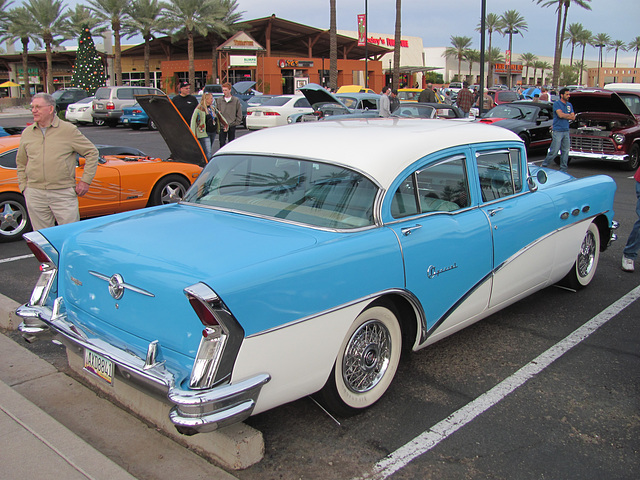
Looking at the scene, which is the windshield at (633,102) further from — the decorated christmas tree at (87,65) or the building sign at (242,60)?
the decorated christmas tree at (87,65)

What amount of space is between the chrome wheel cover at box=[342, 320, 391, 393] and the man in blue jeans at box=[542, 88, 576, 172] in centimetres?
1062

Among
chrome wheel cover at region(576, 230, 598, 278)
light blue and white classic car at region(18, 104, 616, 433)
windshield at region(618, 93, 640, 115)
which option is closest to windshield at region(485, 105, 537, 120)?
windshield at region(618, 93, 640, 115)

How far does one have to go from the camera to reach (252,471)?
303 cm

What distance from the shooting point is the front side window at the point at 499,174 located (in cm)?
444

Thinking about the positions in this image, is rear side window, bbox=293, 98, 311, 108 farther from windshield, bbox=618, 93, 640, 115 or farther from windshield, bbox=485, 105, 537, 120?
windshield, bbox=618, 93, 640, 115

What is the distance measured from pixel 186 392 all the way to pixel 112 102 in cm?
2542

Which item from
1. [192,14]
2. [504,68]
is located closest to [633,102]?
[192,14]

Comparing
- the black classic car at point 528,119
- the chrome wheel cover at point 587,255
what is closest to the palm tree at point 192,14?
the black classic car at point 528,119

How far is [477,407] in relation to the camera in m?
3.68

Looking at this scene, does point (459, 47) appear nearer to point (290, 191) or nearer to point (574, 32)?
point (574, 32)

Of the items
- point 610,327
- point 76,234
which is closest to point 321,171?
point 76,234

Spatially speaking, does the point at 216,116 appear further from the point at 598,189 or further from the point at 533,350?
the point at 533,350

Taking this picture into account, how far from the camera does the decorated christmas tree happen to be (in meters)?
44.3

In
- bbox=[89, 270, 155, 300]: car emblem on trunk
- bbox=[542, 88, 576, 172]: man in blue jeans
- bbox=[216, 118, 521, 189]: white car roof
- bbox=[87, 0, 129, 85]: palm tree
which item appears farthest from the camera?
bbox=[87, 0, 129, 85]: palm tree
